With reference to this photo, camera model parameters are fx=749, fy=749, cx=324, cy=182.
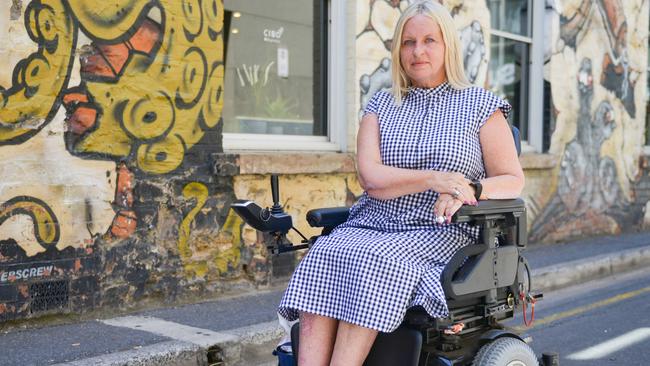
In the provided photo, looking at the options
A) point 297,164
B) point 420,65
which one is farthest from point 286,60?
point 420,65

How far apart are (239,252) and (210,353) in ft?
5.40

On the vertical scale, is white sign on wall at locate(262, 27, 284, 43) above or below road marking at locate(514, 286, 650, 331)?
above

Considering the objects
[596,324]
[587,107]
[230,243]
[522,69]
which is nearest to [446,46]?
[230,243]

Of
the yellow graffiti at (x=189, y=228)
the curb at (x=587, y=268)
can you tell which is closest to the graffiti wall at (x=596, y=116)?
the curb at (x=587, y=268)

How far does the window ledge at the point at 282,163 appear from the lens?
Answer: 19.7 feet

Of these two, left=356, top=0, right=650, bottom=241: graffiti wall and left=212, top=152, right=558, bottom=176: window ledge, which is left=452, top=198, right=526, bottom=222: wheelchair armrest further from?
left=356, top=0, right=650, bottom=241: graffiti wall

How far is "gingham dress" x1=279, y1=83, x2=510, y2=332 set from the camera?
274cm

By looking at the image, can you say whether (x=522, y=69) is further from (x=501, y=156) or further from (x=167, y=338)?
(x=501, y=156)

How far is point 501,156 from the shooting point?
310cm

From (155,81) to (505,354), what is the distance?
142 inches

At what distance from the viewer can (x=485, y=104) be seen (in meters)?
3.15

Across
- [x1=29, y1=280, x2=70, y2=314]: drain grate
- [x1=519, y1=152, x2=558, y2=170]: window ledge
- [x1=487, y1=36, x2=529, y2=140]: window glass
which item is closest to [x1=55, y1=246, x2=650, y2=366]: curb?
[x1=29, y1=280, x2=70, y2=314]: drain grate

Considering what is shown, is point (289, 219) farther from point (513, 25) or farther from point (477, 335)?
point (513, 25)

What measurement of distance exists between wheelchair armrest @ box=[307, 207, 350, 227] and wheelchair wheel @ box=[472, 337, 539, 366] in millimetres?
868
